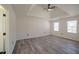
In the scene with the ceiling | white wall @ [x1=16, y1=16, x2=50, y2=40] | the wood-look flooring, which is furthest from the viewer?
white wall @ [x1=16, y1=16, x2=50, y2=40]

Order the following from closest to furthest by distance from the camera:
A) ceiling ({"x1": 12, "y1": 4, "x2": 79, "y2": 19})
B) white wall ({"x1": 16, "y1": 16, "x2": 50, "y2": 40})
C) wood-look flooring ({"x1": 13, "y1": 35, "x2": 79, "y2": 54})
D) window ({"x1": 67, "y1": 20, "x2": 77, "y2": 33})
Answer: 1. wood-look flooring ({"x1": 13, "y1": 35, "x2": 79, "y2": 54})
2. ceiling ({"x1": 12, "y1": 4, "x2": 79, "y2": 19})
3. window ({"x1": 67, "y1": 20, "x2": 77, "y2": 33})
4. white wall ({"x1": 16, "y1": 16, "x2": 50, "y2": 40})

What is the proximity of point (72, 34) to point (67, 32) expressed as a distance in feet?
2.45

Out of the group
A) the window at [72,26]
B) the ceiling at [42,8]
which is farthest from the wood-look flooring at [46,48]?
the ceiling at [42,8]

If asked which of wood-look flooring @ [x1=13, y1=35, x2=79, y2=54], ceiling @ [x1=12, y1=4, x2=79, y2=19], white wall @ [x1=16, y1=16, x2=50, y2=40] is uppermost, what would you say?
ceiling @ [x1=12, y1=4, x2=79, y2=19]

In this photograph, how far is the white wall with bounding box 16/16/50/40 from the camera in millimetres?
8242

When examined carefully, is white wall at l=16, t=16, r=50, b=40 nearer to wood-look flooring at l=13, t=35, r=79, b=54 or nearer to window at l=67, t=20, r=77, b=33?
wood-look flooring at l=13, t=35, r=79, b=54

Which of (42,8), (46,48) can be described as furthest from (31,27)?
(46,48)

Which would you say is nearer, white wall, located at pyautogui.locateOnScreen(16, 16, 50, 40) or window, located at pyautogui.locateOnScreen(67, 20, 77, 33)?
window, located at pyautogui.locateOnScreen(67, 20, 77, 33)

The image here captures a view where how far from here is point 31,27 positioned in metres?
9.36

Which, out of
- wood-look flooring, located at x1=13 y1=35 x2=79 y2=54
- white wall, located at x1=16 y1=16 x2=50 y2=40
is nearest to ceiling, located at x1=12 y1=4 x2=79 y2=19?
white wall, located at x1=16 y1=16 x2=50 y2=40

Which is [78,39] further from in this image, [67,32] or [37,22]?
[37,22]

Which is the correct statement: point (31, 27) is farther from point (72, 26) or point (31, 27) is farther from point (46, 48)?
point (46, 48)
